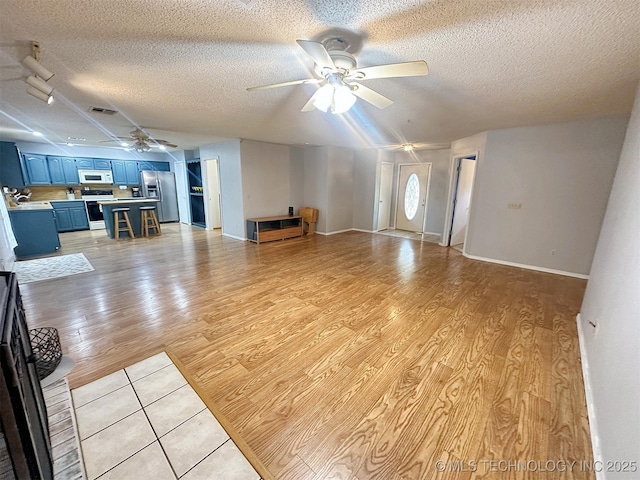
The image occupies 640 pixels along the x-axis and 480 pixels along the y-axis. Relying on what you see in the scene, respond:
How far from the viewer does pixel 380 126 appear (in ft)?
14.2

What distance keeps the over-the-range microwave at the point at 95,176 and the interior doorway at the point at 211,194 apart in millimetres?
3063

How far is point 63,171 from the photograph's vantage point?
275 inches

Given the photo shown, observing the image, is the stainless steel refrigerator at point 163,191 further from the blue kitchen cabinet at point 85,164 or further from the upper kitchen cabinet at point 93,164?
→ the blue kitchen cabinet at point 85,164

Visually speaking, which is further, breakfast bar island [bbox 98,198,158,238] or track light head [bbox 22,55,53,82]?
breakfast bar island [bbox 98,198,158,238]

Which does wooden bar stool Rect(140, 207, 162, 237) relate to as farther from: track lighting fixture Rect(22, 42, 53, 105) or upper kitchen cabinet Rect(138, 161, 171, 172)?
track lighting fixture Rect(22, 42, 53, 105)

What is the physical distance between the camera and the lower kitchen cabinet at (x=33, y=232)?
4.60 metres

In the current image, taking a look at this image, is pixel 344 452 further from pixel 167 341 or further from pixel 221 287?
pixel 221 287

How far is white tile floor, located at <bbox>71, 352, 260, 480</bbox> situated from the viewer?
1302mm

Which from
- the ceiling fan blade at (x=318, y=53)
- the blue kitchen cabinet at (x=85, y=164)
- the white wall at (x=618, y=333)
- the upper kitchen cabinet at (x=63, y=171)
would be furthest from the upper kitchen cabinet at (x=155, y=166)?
the white wall at (x=618, y=333)

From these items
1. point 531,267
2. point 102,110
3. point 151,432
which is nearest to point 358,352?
point 151,432

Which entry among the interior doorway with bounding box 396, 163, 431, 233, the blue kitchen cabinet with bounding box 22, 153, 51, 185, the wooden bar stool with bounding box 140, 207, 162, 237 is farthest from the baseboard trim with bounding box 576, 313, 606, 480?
the blue kitchen cabinet with bounding box 22, 153, 51, 185

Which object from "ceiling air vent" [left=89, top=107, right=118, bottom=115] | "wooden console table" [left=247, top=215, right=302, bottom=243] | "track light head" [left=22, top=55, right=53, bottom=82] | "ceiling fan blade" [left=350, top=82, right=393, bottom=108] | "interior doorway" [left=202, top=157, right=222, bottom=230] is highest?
"ceiling air vent" [left=89, top=107, right=118, bottom=115]

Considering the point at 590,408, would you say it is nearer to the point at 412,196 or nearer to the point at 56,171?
the point at 412,196

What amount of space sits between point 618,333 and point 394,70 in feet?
6.85
